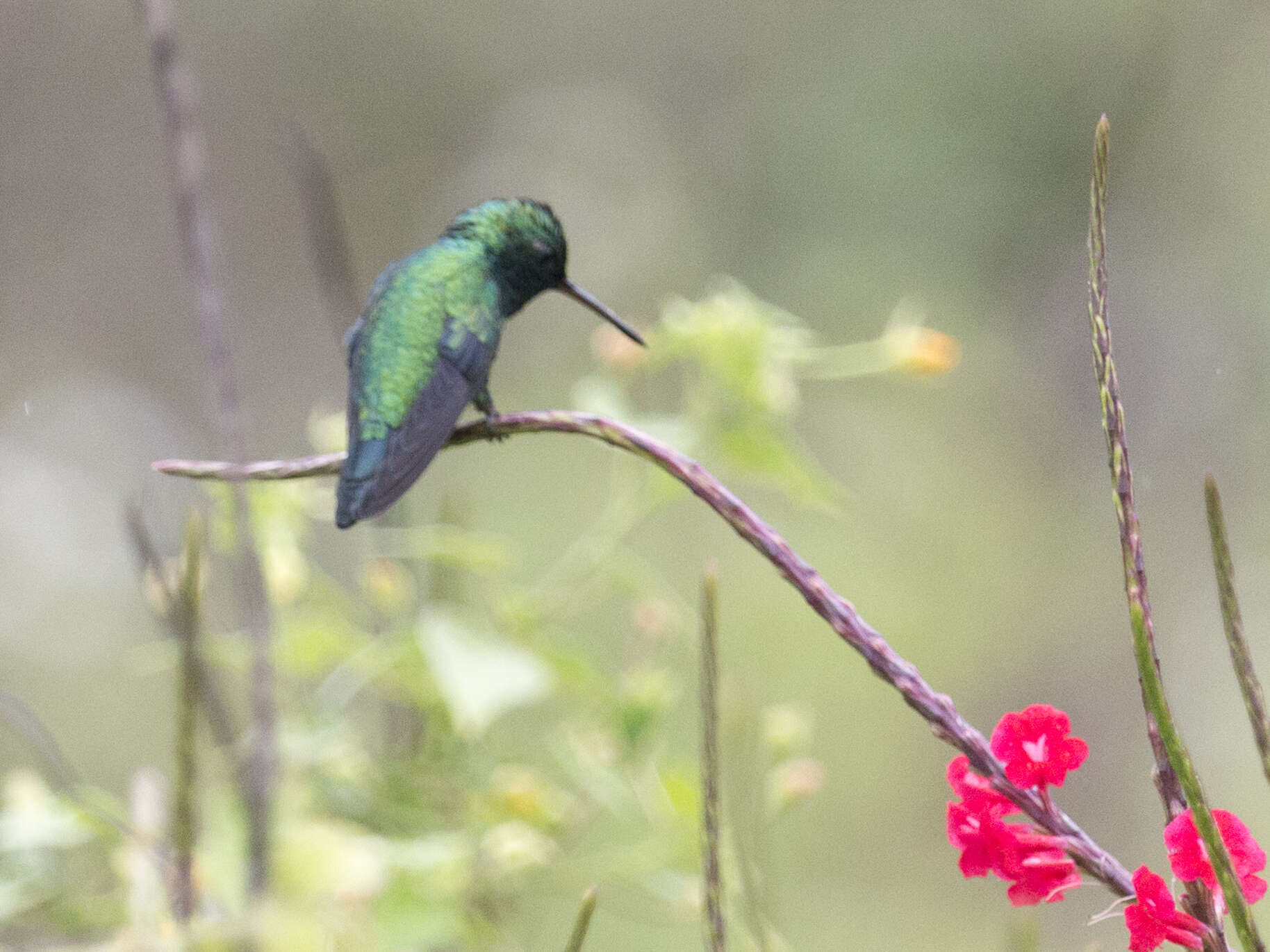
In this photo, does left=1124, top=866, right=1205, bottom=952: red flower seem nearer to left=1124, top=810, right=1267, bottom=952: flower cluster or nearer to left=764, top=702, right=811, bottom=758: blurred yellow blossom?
left=1124, top=810, right=1267, bottom=952: flower cluster

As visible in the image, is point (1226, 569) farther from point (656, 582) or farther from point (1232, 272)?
point (1232, 272)

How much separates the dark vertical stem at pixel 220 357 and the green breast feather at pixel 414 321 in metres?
0.31

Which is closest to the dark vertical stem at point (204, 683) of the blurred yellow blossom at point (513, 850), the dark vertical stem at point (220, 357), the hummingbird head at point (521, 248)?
the dark vertical stem at point (220, 357)

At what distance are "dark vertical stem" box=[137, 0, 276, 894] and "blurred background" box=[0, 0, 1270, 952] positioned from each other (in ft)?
3.37

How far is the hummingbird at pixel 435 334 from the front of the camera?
799 millimetres

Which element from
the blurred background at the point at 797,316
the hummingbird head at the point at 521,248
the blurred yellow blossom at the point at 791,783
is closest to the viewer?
the blurred yellow blossom at the point at 791,783

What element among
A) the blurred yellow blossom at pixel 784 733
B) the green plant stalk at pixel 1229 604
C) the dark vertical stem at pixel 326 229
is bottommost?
the green plant stalk at pixel 1229 604

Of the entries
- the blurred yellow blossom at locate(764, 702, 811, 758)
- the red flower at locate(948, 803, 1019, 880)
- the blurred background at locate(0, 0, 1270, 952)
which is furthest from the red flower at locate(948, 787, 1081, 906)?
the blurred background at locate(0, 0, 1270, 952)

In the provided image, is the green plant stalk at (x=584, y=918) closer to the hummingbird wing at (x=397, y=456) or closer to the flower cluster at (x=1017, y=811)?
the flower cluster at (x=1017, y=811)

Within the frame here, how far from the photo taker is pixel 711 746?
0.33 metres

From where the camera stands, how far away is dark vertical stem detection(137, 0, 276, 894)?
1.55 feet

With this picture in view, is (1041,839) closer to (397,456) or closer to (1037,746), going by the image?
(1037,746)

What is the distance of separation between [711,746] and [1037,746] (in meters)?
0.09

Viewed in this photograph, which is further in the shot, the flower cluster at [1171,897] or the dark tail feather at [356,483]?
the dark tail feather at [356,483]
